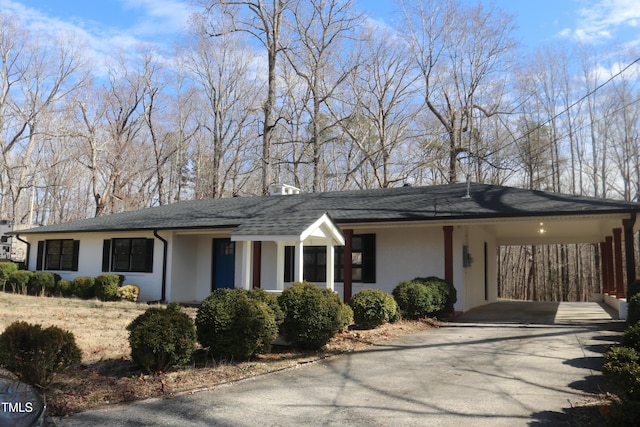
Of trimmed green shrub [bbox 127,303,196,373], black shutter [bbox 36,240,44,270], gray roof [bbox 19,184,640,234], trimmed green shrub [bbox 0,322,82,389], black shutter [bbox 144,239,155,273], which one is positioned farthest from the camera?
black shutter [bbox 36,240,44,270]

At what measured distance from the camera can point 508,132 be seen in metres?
30.7

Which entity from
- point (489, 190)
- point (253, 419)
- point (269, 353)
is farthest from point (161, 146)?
point (253, 419)

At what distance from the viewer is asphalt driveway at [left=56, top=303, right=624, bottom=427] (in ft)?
15.9

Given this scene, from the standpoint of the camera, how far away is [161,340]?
6312 mm

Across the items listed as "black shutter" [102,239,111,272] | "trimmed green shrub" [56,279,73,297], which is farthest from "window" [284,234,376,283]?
"trimmed green shrub" [56,279,73,297]

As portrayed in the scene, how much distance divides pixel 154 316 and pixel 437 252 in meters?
9.69

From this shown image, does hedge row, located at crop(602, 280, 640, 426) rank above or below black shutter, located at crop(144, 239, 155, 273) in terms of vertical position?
below

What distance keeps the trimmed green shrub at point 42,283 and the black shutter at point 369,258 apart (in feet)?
38.3

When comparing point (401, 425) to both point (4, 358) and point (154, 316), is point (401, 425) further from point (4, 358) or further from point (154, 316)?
point (4, 358)

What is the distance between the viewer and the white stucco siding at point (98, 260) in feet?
57.2

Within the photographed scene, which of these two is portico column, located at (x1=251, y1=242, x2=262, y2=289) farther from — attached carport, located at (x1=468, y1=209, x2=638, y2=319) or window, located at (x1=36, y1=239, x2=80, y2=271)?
window, located at (x1=36, y1=239, x2=80, y2=271)

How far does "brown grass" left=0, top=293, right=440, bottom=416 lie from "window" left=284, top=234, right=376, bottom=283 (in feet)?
12.0

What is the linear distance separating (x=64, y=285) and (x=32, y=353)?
13922 mm

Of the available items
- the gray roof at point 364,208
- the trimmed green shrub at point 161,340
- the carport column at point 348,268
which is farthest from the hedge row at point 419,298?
the trimmed green shrub at point 161,340
